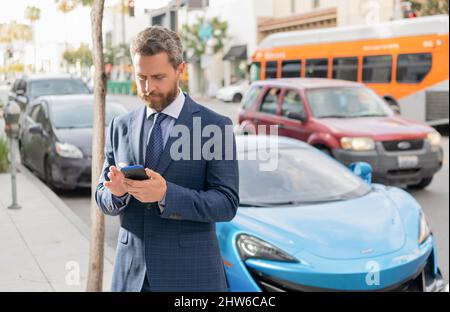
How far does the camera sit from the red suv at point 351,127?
9266 millimetres

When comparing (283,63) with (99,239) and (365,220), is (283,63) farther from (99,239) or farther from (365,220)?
(99,239)

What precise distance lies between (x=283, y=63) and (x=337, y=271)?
16327 mm

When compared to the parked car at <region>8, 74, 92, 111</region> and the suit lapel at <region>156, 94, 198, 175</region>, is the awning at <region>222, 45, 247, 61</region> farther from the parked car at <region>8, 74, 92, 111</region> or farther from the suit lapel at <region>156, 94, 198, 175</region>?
the suit lapel at <region>156, 94, 198, 175</region>

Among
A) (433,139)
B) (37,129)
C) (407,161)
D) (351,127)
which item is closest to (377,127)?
(351,127)

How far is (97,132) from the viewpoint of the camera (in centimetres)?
319

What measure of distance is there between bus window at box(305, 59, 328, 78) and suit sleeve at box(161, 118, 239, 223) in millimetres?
16689

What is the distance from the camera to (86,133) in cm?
920

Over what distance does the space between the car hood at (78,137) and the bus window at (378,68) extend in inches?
406

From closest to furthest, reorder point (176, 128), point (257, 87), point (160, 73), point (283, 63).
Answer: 1. point (160, 73)
2. point (176, 128)
3. point (257, 87)
4. point (283, 63)

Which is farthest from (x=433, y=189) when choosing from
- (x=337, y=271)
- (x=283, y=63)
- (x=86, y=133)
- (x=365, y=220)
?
(x=283, y=63)

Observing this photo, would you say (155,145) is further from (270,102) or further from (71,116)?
(270,102)

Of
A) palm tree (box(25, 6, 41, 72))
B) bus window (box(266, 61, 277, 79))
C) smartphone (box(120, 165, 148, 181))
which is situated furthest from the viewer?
bus window (box(266, 61, 277, 79))

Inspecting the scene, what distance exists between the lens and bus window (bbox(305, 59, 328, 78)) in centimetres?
1848

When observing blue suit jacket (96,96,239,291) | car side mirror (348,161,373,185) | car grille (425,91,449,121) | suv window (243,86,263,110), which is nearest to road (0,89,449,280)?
suv window (243,86,263,110)
